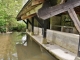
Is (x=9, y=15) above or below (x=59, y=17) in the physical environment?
above

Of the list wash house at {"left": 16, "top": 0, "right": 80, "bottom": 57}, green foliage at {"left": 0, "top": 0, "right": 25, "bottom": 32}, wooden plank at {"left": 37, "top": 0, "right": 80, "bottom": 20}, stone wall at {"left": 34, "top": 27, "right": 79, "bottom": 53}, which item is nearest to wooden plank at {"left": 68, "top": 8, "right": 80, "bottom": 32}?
wash house at {"left": 16, "top": 0, "right": 80, "bottom": 57}

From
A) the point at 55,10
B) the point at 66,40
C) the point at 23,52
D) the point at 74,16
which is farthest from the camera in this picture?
the point at 23,52

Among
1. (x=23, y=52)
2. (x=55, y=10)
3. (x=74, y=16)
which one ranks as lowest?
(x=23, y=52)

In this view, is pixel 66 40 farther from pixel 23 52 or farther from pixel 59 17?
pixel 59 17

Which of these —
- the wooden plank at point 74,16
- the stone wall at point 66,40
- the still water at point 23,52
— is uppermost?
the wooden plank at point 74,16

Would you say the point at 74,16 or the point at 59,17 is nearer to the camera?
the point at 74,16

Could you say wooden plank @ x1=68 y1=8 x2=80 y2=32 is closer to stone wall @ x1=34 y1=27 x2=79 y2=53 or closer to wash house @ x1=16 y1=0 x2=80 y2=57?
wash house @ x1=16 y1=0 x2=80 y2=57

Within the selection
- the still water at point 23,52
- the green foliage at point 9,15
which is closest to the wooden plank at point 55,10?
the still water at point 23,52

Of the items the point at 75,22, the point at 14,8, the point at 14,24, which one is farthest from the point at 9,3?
the point at 75,22

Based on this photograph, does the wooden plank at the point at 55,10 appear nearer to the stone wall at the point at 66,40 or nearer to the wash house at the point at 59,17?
the wash house at the point at 59,17

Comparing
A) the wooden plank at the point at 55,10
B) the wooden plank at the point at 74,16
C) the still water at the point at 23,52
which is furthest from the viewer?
the still water at the point at 23,52

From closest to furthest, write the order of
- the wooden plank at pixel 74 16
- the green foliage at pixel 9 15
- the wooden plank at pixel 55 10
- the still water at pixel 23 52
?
the wooden plank at pixel 55 10
the wooden plank at pixel 74 16
the still water at pixel 23 52
the green foliage at pixel 9 15

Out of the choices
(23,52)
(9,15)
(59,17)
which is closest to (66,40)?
(23,52)

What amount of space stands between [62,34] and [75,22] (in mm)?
3137
